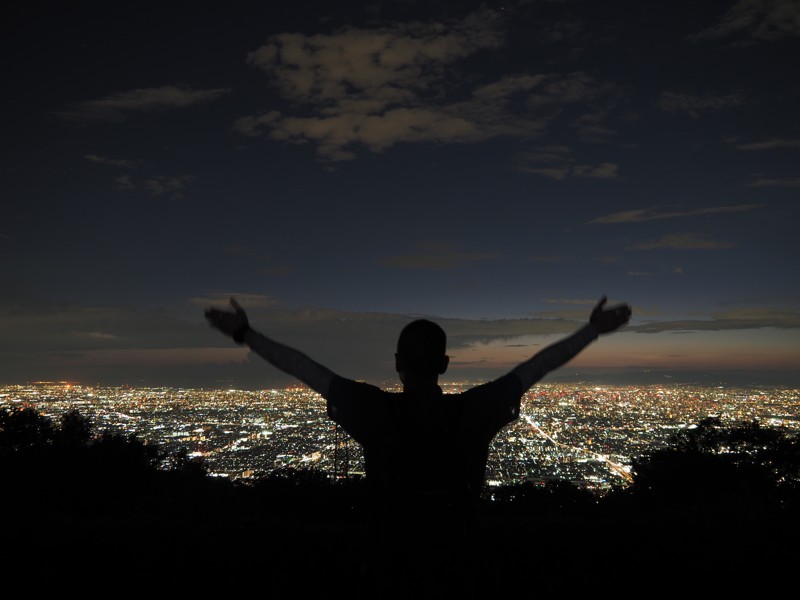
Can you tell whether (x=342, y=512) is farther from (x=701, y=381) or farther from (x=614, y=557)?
(x=701, y=381)

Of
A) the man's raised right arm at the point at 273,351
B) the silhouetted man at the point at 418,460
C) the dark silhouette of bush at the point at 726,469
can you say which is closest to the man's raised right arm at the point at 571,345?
the silhouetted man at the point at 418,460

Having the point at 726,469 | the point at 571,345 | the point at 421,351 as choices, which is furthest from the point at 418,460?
the point at 726,469

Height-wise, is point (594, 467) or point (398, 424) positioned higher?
point (398, 424)

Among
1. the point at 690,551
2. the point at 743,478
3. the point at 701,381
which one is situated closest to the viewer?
the point at 690,551

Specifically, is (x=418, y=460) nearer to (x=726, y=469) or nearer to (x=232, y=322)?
(x=232, y=322)

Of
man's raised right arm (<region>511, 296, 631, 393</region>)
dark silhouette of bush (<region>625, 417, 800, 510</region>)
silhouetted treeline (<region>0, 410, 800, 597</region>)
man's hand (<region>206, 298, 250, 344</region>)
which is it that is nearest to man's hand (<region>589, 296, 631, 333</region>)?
man's raised right arm (<region>511, 296, 631, 393</region>)

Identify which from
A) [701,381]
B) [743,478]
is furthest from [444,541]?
[701,381]
